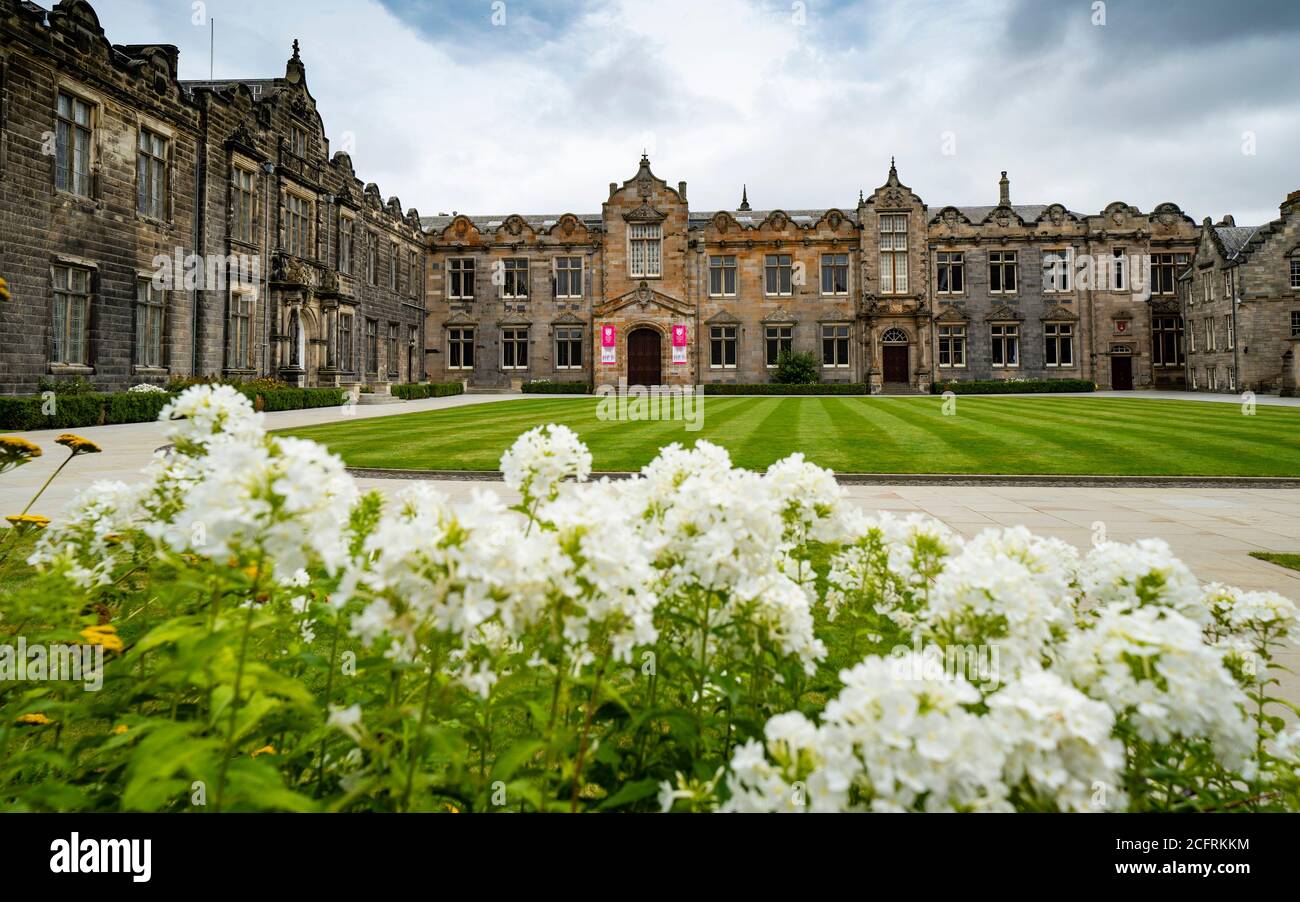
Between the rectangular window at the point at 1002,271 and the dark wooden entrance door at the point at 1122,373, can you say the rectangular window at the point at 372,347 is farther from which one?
the dark wooden entrance door at the point at 1122,373

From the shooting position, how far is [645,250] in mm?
45344

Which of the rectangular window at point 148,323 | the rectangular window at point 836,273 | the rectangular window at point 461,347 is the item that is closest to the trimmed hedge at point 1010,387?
the rectangular window at point 836,273

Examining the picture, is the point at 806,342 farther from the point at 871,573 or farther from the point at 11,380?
the point at 871,573

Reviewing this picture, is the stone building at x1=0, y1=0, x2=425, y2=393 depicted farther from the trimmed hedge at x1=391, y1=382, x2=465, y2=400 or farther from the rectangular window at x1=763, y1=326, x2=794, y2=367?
the rectangular window at x1=763, y1=326, x2=794, y2=367

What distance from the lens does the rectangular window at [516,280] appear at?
46.6 metres

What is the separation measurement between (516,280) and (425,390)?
12425mm

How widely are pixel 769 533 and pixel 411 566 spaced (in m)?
0.97

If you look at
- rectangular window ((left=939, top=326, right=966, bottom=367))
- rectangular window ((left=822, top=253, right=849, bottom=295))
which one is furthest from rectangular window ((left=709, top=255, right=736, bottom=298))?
rectangular window ((left=939, top=326, right=966, bottom=367))

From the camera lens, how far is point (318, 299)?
107 feet

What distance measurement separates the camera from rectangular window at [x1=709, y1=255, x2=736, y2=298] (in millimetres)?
45031

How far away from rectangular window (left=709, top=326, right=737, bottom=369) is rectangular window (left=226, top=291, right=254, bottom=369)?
25869 mm

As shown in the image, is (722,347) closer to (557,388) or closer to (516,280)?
(557,388)

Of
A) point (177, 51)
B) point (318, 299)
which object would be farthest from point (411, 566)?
point (318, 299)

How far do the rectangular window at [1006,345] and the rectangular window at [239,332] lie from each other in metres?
41.2
